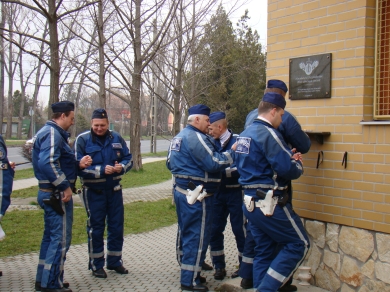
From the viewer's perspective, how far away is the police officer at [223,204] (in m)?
6.26

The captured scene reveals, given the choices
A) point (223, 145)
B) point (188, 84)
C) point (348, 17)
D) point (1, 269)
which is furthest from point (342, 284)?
point (188, 84)

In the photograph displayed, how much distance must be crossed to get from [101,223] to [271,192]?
281cm

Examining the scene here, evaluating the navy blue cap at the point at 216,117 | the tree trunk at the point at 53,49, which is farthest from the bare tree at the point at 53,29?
the navy blue cap at the point at 216,117

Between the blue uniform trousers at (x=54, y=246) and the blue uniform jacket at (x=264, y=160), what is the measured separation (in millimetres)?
2299

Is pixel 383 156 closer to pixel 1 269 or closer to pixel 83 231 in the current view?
pixel 1 269

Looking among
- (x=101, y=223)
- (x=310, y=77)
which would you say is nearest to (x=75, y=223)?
(x=101, y=223)

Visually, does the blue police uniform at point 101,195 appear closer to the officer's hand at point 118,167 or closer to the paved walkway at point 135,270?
the officer's hand at point 118,167

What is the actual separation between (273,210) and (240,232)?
A: 1.78 meters

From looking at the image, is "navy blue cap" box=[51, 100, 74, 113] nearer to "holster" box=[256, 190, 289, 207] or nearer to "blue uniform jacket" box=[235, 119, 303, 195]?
"blue uniform jacket" box=[235, 119, 303, 195]

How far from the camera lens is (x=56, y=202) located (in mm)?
5680

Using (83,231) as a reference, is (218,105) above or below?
above

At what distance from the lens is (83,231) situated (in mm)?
9523

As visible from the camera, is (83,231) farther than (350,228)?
Yes

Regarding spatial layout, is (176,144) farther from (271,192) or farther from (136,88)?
(136,88)
